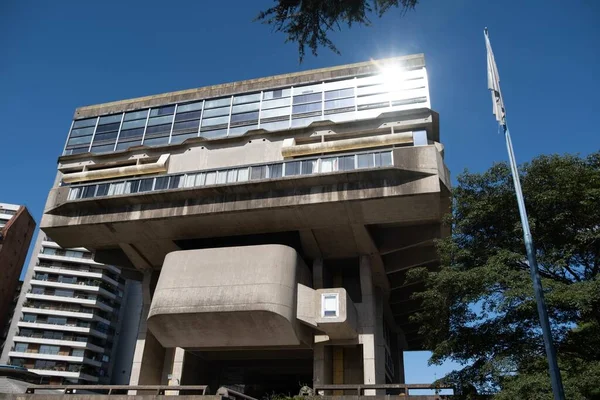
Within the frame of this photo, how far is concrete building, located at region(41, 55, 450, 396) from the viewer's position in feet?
85.5

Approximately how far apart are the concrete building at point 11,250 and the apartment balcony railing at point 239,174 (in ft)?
140

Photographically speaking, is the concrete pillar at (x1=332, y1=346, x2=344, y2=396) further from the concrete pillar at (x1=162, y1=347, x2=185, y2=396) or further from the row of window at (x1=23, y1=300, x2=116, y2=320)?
the row of window at (x1=23, y1=300, x2=116, y2=320)

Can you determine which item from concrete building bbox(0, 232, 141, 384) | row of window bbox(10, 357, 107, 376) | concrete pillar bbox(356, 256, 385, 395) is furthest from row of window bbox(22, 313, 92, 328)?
concrete pillar bbox(356, 256, 385, 395)

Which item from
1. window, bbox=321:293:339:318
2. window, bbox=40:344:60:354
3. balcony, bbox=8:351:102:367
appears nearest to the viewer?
window, bbox=321:293:339:318

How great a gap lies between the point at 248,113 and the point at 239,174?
23.9ft

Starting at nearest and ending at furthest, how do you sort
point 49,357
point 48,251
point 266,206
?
point 266,206, point 49,357, point 48,251

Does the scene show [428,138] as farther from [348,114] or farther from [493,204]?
[493,204]

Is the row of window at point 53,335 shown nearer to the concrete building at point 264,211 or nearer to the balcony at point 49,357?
the balcony at point 49,357

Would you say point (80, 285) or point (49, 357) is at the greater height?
point (80, 285)

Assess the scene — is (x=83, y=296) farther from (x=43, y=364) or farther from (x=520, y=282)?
(x=520, y=282)

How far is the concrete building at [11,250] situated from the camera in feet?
209

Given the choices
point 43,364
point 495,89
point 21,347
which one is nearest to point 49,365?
point 43,364

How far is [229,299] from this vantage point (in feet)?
83.0

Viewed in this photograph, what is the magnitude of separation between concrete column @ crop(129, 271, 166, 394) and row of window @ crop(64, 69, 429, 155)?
37.8 ft
